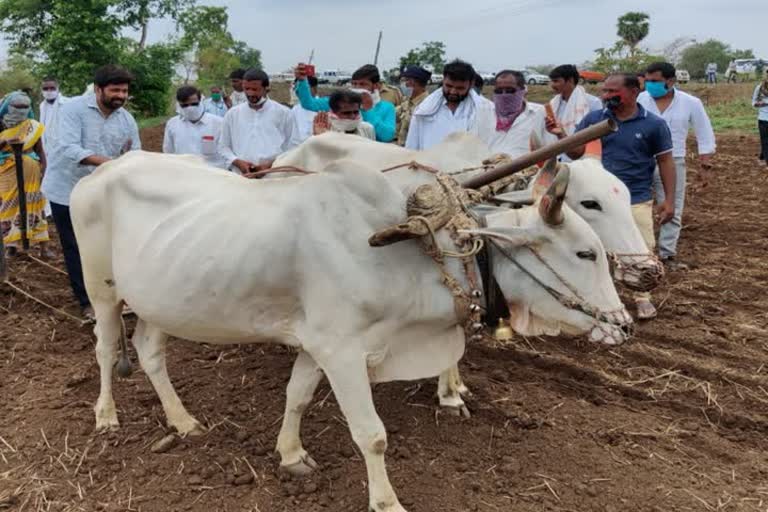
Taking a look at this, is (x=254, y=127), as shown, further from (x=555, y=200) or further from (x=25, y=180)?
(x=555, y=200)

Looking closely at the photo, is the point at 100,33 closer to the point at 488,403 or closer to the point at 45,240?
the point at 45,240

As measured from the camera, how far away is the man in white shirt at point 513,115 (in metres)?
4.54

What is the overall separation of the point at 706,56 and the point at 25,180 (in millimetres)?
67470

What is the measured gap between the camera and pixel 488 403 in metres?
4.15

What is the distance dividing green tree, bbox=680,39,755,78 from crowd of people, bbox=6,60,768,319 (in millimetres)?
61288

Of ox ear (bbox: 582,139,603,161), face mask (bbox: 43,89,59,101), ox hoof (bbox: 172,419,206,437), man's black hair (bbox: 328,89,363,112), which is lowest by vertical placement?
ox hoof (bbox: 172,419,206,437)

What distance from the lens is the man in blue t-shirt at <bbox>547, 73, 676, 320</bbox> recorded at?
503cm

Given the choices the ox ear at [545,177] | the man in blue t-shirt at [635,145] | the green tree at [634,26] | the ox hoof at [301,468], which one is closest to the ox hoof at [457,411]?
the ox hoof at [301,468]

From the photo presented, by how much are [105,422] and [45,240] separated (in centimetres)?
432

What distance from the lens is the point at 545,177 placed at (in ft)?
10.1

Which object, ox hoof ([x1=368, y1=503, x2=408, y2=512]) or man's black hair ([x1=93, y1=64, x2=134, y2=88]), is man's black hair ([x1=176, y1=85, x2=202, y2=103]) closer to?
man's black hair ([x1=93, y1=64, x2=134, y2=88])

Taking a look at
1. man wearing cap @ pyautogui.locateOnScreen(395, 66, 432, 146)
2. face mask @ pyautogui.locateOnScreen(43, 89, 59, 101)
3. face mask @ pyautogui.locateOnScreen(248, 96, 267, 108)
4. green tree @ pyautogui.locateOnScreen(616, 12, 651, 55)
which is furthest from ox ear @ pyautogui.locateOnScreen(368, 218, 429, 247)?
green tree @ pyautogui.locateOnScreen(616, 12, 651, 55)

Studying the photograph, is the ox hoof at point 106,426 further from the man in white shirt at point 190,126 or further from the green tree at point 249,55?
the green tree at point 249,55

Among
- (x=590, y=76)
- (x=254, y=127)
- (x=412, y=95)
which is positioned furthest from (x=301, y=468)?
(x=590, y=76)
